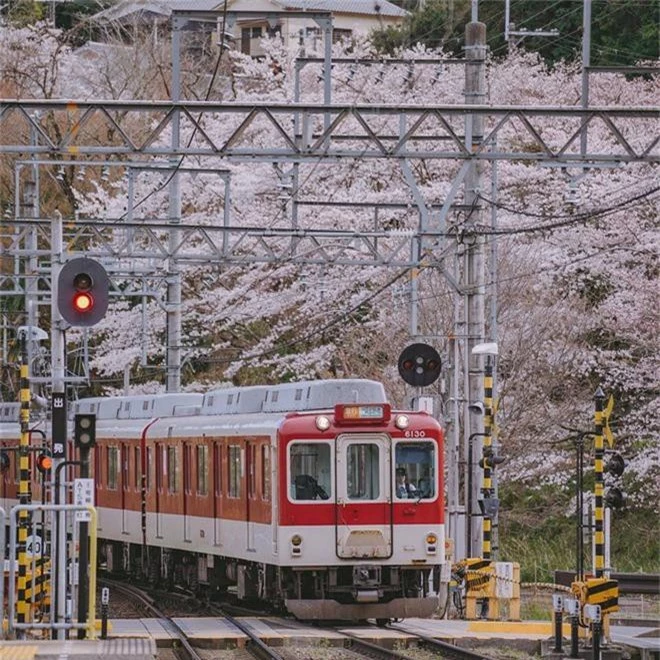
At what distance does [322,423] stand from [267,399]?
1547 mm

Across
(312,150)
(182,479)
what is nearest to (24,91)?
(182,479)

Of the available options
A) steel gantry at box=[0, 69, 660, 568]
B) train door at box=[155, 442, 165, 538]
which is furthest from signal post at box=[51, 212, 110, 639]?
train door at box=[155, 442, 165, 538]

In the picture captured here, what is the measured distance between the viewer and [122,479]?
22844 millimetres

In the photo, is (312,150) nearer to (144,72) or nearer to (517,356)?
(517,356)

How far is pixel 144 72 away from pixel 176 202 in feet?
51.4

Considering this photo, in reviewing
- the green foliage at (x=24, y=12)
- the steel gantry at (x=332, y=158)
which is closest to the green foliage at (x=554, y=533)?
the steel gantry at (x=332, y=158)

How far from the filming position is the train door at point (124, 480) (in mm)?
22500

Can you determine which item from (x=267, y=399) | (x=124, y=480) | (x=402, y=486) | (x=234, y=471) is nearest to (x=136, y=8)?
(x=124, y=480)

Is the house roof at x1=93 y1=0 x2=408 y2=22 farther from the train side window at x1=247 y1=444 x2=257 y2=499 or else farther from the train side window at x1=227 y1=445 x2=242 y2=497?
the train side window at x1=247 y1=444 x2=257 y2=499

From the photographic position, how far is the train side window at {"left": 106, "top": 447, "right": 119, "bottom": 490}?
23156 millimetres

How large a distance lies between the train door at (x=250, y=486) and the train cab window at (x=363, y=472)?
118 cm

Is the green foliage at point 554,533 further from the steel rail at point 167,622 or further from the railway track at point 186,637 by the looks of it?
the railway track at point 186,637

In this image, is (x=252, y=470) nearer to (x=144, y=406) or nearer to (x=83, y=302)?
(x=83, y=302)

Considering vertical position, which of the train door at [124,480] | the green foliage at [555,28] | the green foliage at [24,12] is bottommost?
the train door at [124,480]
